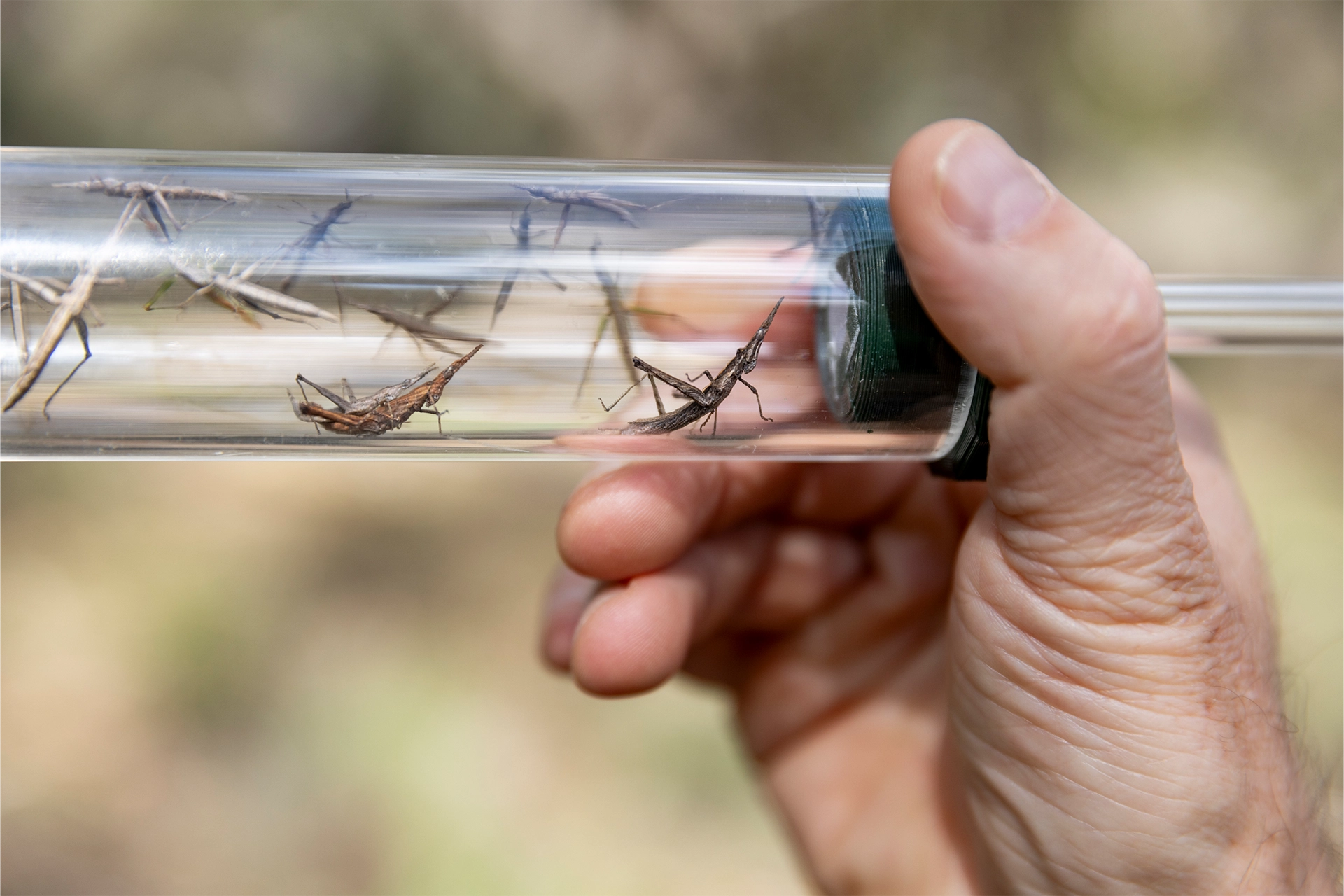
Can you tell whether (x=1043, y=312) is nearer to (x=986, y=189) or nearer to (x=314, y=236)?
(x=986, y=189)

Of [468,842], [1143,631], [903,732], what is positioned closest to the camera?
[1143,631]

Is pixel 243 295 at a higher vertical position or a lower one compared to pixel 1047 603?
higher

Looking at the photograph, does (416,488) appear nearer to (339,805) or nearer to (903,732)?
(339,805)

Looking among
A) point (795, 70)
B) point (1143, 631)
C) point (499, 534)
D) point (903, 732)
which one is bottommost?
point (499, 534)

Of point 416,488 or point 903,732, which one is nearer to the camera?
point 903,732

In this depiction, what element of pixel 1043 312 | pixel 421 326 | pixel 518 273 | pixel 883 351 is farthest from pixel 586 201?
pixel 1043 312

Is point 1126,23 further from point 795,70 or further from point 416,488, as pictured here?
point 416,488

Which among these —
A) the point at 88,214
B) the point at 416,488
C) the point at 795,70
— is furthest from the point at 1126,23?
the point at 88,214

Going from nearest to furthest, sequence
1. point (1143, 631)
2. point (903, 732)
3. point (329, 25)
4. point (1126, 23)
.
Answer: point (1143, 631)
point (903, 732)
point (329, 25)
point (1126, 23)

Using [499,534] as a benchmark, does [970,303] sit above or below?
above
